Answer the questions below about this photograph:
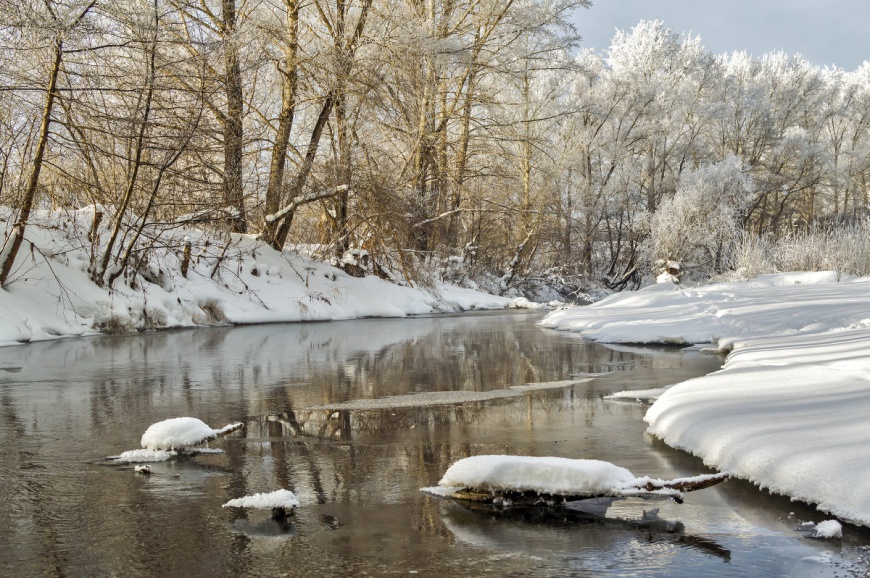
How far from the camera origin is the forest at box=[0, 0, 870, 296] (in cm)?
1189

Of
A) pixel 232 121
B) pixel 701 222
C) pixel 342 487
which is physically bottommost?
pixel 342 487

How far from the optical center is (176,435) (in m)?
4.42

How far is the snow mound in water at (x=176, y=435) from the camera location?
439 cm

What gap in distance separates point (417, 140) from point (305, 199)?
3993 millimetres

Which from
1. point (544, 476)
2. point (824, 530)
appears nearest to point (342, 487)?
point (544, 476)

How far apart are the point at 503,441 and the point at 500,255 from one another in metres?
24.6

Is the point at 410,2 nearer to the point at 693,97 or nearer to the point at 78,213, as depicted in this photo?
the point at 78,213

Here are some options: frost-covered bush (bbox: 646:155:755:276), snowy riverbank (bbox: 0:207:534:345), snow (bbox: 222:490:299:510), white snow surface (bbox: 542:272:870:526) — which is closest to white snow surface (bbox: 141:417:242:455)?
snow (bbox: 222:490:299:510)

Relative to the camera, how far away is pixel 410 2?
2183 centimetres

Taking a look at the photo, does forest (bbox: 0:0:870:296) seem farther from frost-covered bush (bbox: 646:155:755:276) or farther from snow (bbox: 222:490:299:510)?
snow (bbox: 222:490:299:510)

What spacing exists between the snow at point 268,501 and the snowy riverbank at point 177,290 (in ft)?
28.3

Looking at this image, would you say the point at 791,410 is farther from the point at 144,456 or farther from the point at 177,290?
the point at 177,290

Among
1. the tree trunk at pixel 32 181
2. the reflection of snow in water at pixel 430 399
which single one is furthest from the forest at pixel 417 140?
the reflection of snow in water at pixel 430 399

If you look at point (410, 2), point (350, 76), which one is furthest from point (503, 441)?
point (410, 2)
